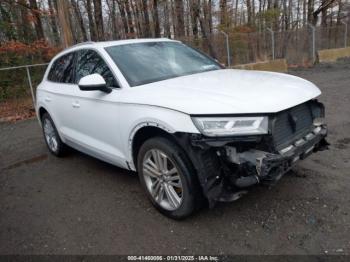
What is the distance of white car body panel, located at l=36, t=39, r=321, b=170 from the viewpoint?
288 centimetres

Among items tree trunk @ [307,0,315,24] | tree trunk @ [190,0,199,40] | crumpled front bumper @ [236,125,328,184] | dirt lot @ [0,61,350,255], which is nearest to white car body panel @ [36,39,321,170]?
crumpled front bumper @ [236,125,328,184]

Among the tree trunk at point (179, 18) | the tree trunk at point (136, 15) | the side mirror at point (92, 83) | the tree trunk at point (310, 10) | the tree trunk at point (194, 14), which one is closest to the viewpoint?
the side mirror at point (92, 83)

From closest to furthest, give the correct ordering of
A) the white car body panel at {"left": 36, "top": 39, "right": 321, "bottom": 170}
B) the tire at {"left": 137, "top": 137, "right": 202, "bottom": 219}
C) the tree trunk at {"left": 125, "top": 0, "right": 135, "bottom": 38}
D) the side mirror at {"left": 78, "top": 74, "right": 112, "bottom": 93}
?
the white car body panel at {"left": 36, "top": 39, "right": 321, "bottom": 170} < the tire at {"left": 137, "top": 137, "right": 202, "bottom": 219} < the side mirror at {"left": 78, "top": 74, "right": 112, "bottom": 93} < the tree trunk at {"left": 125, "top": 0, "right": 135, "bottom": 38}

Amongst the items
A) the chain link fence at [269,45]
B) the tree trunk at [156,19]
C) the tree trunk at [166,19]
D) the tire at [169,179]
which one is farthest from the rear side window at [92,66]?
the tree trunk at [166,19]

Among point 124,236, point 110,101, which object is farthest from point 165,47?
point 124,236

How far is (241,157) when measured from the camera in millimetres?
2787

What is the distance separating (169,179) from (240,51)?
1375 cm

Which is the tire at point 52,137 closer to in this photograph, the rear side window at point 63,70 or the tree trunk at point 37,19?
the rear side window at point 63,70

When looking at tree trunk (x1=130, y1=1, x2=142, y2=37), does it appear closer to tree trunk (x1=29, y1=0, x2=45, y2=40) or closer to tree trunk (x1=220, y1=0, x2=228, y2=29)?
tree trunk (x1=220, y1=0, x2=228, y2=29)

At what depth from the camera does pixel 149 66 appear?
3922mm

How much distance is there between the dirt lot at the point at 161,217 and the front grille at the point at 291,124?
0.77 m

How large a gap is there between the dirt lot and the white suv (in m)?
0.31

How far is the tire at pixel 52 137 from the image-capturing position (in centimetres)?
543

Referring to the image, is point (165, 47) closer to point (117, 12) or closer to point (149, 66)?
point (149, 66)
